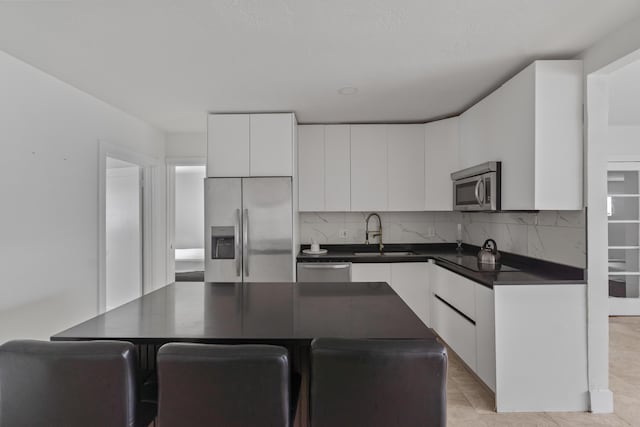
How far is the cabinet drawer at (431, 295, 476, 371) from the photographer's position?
9.50 ft

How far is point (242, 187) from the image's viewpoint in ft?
12.2

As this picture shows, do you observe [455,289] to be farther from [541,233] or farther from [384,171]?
[384,171]

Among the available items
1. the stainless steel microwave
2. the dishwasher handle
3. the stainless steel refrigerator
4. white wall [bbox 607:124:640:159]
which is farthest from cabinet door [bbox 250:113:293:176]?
white wall [bbox 607:124:640:159]

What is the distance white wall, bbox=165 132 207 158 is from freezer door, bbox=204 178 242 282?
1.33 m

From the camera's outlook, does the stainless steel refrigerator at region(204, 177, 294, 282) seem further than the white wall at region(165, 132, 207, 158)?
No

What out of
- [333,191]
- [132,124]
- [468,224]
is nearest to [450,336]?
[468,224]

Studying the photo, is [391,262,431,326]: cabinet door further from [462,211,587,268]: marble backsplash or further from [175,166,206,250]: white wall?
[175,166,206,250]: white wall

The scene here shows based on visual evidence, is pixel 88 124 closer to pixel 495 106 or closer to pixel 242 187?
pixel 242 187

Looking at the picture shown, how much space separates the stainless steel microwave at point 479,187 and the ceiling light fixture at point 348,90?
1.22m

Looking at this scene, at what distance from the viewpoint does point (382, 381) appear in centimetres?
116

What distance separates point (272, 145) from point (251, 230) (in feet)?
2.83

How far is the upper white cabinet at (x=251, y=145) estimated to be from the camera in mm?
3781

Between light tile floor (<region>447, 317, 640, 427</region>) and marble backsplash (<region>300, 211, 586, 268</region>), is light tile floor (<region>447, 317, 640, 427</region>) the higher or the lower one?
the lower one

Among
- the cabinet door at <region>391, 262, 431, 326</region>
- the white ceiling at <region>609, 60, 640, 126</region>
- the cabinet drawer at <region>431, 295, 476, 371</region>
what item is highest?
the white ceiling at <region>609, 60, 640, 126</region>
